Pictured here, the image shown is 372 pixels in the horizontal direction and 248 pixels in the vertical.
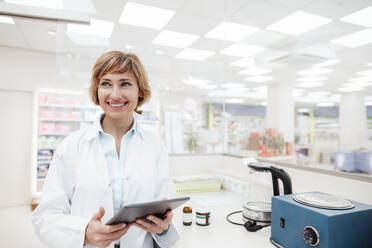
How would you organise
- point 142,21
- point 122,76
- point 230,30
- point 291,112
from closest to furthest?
point 122,76
point 142,21
point 230,30
point 291,112

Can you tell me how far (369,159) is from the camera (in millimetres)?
3939

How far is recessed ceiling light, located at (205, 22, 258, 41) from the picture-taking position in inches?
139

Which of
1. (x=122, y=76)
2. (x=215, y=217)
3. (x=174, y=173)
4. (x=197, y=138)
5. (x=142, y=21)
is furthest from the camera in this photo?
(x=142, y=21)

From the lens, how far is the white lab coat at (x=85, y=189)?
0.87 m

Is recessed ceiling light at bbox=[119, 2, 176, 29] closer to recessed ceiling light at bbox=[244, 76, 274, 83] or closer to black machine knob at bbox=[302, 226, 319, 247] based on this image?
black machine knob at bbox=[302, 226, 319, 247]

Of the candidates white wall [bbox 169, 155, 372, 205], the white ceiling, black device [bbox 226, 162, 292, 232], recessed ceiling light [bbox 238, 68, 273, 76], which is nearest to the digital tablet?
black device [bbox 226, 162, 292, 232]

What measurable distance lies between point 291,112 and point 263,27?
4611 millimetres

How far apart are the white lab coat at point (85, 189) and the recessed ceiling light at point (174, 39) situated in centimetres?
315

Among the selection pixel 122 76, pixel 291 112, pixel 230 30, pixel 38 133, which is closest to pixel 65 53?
pixel 38 133

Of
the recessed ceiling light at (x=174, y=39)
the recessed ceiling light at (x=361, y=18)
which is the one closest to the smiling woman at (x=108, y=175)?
the recessed ceiling light at (x=174, y=39)

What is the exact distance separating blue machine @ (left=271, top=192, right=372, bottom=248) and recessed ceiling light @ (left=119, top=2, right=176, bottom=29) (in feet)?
9.55

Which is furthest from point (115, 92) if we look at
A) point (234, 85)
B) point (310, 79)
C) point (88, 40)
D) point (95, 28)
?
point (234, 85)

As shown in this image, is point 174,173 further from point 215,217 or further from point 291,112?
point 291,112

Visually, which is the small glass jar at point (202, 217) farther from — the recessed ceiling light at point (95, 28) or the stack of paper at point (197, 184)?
the recessed ceiling light at point (95, 28)
